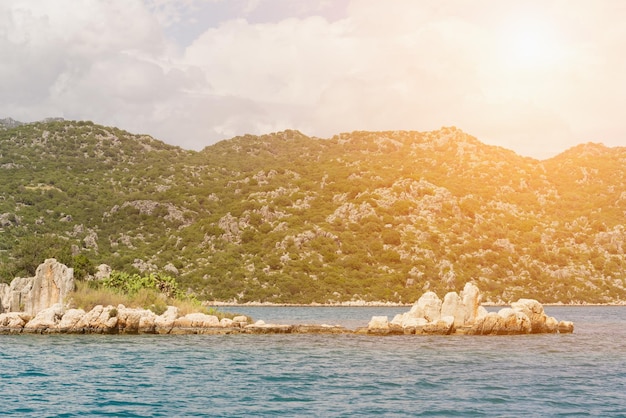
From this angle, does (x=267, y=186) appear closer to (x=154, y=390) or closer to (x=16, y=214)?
(x=16, y=214)

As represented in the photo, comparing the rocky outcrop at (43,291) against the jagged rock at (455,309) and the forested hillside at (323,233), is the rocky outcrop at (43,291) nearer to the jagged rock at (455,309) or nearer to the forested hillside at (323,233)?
the jagged rock at (455,309)

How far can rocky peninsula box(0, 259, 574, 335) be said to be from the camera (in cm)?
6538

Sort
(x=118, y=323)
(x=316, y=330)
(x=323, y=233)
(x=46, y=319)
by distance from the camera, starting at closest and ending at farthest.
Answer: (x=46, y=319) < (x=118, y=323) < (x=316, y=330) < (x=323, y=233)

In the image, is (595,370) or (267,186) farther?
(267,186)

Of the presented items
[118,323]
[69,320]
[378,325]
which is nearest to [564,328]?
[378,325]

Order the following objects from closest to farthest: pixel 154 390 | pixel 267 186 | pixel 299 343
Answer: pixel 154 390 → pixel 299 343 → pixel 267 186

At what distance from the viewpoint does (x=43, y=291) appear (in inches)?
2746

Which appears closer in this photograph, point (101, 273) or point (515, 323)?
point (515, 323)

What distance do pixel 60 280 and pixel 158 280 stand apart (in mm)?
15606

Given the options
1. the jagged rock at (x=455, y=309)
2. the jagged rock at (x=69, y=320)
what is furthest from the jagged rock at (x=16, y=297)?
the jagged rock at (x=455, y=309)

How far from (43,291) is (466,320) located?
4331 cm

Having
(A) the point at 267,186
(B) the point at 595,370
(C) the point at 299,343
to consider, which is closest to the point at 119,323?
(C) the point at 299,343

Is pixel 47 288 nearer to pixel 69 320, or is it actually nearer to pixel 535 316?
pixel 69 320

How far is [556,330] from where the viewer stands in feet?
242
